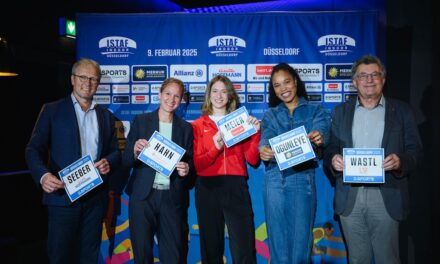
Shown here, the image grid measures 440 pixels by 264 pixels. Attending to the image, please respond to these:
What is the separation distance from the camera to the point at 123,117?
408cm

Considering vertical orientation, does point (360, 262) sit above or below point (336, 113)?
below

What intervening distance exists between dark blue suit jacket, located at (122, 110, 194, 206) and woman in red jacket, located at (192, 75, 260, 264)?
0.17 metres

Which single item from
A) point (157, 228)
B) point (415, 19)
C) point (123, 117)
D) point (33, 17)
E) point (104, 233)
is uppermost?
point (33, 17)

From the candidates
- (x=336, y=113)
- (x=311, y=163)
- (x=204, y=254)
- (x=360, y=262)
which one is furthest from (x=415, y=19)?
(x=204, y=254)

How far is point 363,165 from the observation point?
282 centimetres

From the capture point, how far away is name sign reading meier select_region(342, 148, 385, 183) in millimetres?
2785

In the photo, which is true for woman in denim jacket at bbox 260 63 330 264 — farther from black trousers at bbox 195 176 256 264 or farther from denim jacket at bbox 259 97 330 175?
black trousers at bbox 195 176 256 264

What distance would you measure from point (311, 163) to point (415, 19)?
2.10 meters

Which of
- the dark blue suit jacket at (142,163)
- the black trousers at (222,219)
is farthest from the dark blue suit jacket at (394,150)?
the dark blue suit jacket at (142,163)

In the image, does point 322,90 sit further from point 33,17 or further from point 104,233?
point 33,17

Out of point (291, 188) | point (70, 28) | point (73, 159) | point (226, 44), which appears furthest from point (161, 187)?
point (70, 28)

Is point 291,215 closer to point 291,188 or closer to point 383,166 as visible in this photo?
point 291,188

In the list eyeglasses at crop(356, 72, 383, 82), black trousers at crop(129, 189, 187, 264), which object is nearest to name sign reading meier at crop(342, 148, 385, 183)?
eyeglasses at crop(356, 72, 383, 82)

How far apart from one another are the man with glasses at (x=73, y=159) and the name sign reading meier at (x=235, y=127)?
0.99 metres
